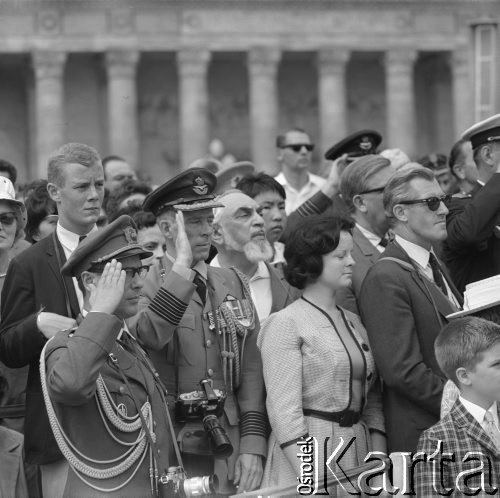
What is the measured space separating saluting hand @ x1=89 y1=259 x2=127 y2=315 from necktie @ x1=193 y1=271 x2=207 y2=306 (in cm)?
121

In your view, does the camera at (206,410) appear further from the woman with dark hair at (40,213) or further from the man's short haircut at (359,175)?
the woman with dark hair at (40,213)

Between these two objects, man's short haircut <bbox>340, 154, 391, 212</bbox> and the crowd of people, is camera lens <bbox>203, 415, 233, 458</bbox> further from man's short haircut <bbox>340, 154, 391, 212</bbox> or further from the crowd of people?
man's short haircut <bbox>340, 154, 391, 212</bbox>

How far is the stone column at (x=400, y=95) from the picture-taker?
47.9 metres

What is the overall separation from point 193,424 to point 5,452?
114 centimetres

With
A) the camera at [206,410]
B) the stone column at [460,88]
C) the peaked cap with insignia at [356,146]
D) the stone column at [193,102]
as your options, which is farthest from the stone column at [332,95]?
the camera at [206,410]

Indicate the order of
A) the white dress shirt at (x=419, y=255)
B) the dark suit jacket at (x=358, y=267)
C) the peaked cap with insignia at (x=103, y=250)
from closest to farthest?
the peaked cap with insignia at (x=103, y=250)
the white dress shirt at (x=419, y=255)
the dark suit jacket at (x=358, y=267)

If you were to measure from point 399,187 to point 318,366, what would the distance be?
1.56m

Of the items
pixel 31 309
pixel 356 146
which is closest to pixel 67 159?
pixel 31 309

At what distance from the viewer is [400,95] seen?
48.0 metres

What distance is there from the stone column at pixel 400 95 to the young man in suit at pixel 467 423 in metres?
41.0

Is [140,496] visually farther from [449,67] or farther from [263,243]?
[449,67]

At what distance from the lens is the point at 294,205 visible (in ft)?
48.0

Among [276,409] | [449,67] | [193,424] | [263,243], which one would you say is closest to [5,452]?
[193,424]

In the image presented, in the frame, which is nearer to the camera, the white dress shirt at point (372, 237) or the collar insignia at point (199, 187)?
the collar insignia at point (199, 187)
